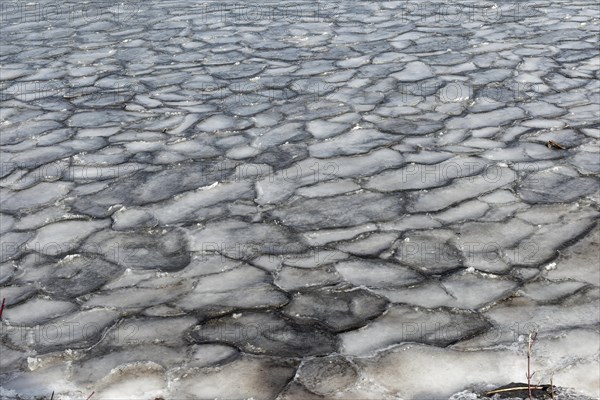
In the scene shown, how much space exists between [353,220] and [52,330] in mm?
1383

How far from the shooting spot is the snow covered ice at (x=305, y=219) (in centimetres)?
293

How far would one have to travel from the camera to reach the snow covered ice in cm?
293

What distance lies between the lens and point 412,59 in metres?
6.48

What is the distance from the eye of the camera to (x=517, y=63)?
6.28 metres

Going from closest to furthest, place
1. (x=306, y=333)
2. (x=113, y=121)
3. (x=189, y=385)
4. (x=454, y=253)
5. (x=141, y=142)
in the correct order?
(x=189, y=385)
(x=306, y=333)
(x=454, y=253)
(x=141, y=142)
(x=113, y=121)

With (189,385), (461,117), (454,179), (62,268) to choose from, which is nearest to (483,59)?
(461,117)

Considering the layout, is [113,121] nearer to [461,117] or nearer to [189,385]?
[461,117]

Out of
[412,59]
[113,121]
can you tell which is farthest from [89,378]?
[412,59]

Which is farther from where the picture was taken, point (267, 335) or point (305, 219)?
point (305, 219)

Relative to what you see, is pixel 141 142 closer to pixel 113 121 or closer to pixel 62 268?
pixel 113 121

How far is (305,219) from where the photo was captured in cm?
397

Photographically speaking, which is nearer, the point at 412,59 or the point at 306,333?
the point at 306,333

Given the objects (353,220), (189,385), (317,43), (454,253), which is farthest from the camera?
(317,43)

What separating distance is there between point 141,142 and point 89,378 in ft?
7.79
